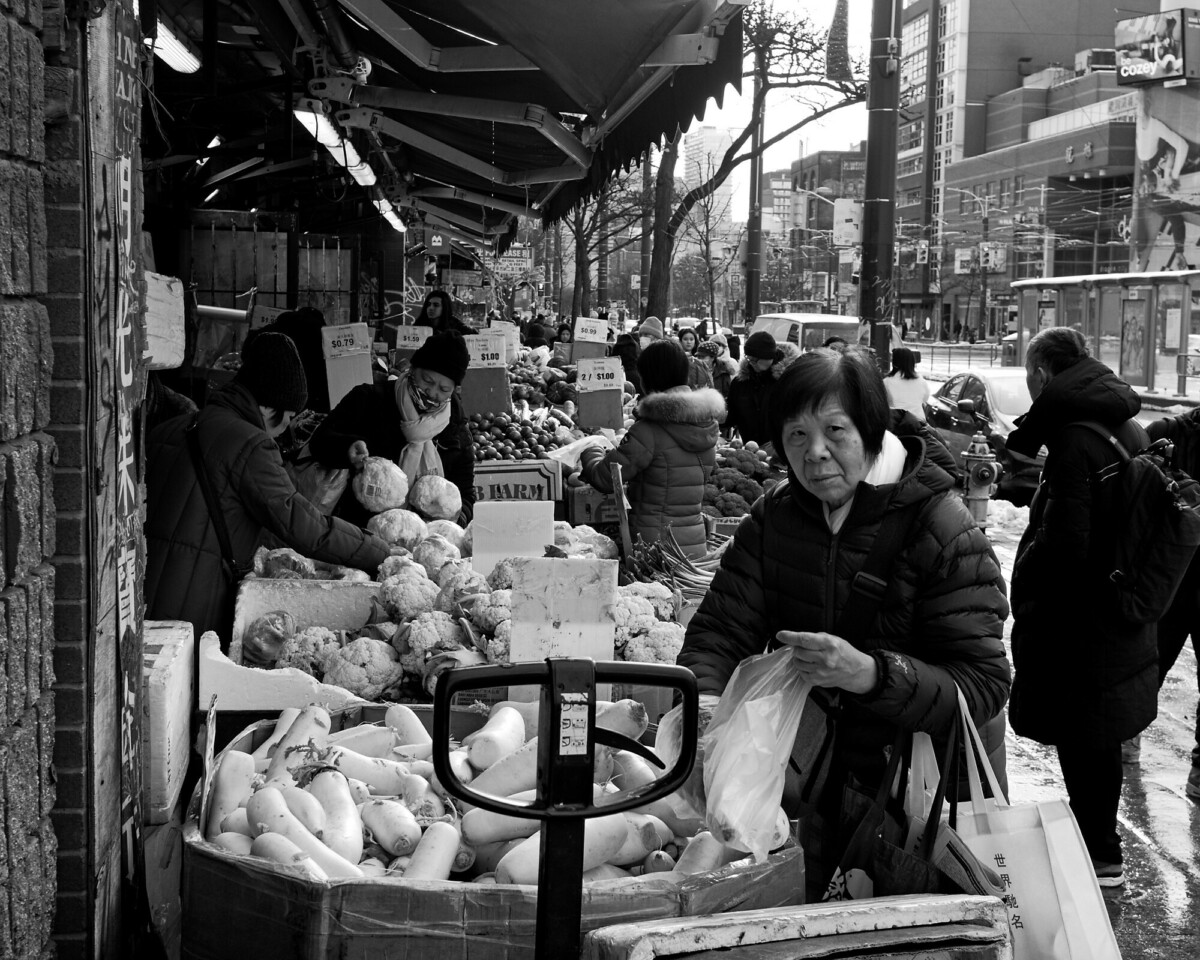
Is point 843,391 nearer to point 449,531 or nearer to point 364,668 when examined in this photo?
point 364,668

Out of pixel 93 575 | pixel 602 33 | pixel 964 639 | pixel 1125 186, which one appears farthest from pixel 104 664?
pixel 1125 186

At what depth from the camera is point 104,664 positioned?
7.45 ft

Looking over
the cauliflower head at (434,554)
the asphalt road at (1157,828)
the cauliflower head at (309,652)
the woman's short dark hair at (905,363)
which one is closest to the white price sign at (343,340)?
the cauliflower head at (434,554)

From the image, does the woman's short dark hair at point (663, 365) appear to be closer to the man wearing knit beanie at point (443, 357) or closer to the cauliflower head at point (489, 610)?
the man wearing knit beanie at point (443, 357)

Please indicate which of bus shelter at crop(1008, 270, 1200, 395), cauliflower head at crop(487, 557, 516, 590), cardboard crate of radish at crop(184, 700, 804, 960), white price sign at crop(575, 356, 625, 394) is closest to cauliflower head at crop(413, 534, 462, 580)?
cauliflower head at crop(487, 557, 516, 590)

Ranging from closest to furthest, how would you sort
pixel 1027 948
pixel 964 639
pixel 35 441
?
pixel 35 441, pixel 1027 948, pixel 964 639

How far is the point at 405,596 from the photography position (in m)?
3.95

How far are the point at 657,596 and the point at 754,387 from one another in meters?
6.10

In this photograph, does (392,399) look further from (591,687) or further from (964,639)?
(591,687)

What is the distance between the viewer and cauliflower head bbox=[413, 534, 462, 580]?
457 cm

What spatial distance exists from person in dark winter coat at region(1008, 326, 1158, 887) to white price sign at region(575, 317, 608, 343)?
834 centimetres

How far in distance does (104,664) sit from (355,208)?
41.6 ft

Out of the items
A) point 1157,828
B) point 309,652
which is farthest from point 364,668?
Answer: point 1157,828

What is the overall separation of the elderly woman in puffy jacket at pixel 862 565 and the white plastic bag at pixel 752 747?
70 mm
